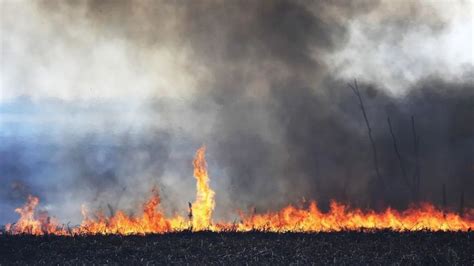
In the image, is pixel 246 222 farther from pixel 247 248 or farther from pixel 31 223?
pixel 31 223

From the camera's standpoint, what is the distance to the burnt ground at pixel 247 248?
12228 millimetres

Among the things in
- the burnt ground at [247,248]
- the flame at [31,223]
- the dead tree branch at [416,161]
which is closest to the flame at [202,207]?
the burnt ground at [247,248]

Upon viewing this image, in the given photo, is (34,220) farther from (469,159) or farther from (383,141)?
(469,159)

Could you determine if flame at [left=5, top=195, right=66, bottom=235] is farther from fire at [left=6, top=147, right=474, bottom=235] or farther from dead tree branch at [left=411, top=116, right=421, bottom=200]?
dead tree branch at [left=411, top=116, right=421, bottom=200]

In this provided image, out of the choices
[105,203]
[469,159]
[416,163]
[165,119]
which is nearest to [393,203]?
[416,163]

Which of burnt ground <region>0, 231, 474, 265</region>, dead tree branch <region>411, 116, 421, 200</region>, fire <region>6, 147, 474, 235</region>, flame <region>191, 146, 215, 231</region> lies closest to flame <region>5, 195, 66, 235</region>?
fire <region>6, 147, 474, 235</region>

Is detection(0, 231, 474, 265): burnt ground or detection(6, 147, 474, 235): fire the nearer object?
detection(0, 231, 474, 265): burnt ground

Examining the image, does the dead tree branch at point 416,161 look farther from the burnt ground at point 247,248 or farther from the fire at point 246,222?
the burnt ground at point 247,248

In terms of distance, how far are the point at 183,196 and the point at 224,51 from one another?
6.66 metres

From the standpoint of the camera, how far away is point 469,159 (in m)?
22.7

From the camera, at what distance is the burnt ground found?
1223cm

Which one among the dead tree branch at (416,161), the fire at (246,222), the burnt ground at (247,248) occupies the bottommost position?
the burnt ground at (247,248)

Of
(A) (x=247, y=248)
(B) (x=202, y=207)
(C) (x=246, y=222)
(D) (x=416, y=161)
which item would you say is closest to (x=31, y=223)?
(B) (x=202, y=207)

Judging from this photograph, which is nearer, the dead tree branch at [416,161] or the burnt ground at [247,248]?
the burnt ground at [247,248]
